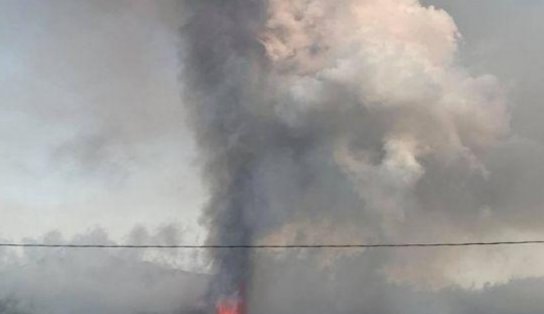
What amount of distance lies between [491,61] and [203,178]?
17.0 ft

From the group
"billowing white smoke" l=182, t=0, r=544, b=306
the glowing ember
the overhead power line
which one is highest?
"billowing white smoke" l=182, t=0, r=544, b=306

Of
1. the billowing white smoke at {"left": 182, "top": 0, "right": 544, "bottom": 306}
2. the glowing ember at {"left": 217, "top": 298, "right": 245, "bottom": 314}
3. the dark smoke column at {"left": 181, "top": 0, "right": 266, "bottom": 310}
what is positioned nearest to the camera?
the billowing white smoke at {"left": 182, "top": 0, "right": 544, "bottom": 306}

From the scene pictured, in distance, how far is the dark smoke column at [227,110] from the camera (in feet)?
49.1

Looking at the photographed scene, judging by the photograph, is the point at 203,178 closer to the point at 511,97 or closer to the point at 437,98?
the point at 437,98

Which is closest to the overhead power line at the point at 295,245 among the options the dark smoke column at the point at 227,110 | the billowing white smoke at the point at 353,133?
the billowing white smoke at the point at 353,133

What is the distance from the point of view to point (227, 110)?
1531cm

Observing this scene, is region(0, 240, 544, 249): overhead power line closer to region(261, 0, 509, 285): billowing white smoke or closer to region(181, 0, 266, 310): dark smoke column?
region(261, 0, 509, 285): billowing white smoke

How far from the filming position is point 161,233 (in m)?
14.8

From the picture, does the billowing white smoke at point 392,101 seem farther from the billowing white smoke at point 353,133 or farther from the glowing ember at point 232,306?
the glowing ember at point 232,306

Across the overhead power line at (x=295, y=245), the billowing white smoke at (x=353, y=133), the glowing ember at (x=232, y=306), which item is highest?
the billowing white smoke at (x=353, y=133)

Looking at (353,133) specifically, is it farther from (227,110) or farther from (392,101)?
(227,110)

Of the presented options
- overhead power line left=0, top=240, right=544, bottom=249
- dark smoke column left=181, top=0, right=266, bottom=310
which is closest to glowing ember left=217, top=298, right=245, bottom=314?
dark smoke column left=181, top=0, right=266, bottom=310

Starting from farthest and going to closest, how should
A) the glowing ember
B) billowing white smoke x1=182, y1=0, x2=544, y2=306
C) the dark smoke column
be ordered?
the dark smoke column < the glowing ember < billowing white smoke x1=182, y1=0, x2=544, y2=306

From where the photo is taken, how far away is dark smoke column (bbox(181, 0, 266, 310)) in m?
15.0
